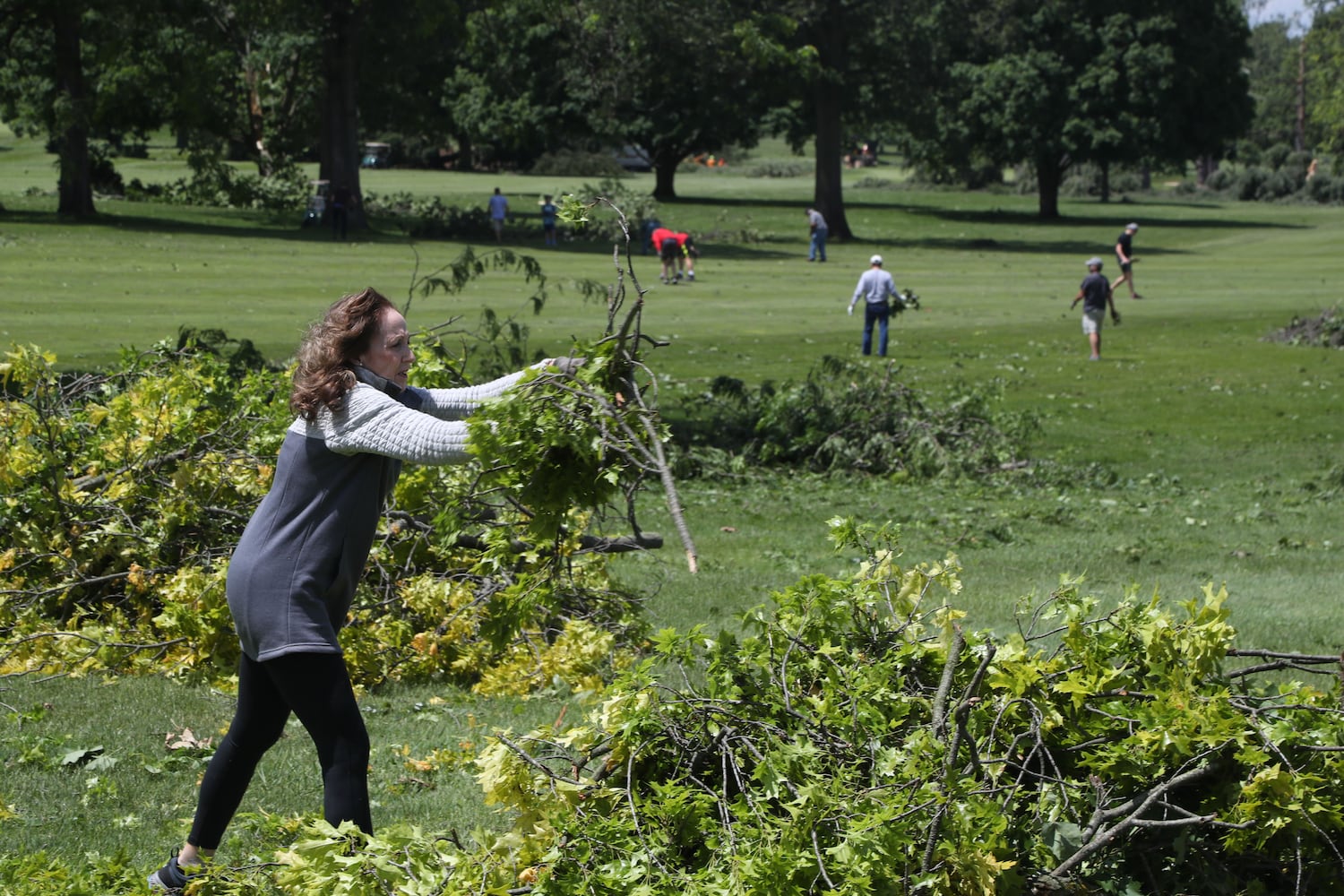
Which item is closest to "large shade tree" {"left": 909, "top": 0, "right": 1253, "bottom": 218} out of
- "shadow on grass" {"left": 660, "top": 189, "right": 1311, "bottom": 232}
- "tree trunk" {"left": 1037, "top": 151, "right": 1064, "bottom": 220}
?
"tree trunk" {"left": 1037, "top": 151, "right": 1064, "bottom": 220}

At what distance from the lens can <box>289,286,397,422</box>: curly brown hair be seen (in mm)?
4016

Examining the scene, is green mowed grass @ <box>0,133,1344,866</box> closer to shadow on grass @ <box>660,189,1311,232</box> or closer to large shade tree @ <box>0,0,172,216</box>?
large shade tree @ <box>0,0,172,216</box>

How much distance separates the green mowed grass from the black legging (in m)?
0.68

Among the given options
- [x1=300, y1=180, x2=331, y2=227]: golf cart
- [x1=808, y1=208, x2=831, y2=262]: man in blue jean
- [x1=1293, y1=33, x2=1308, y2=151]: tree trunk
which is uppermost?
[x1=1293, y1=33, x2=1308, y2=151]: tree trunk

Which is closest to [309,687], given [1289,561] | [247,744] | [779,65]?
[247,744]

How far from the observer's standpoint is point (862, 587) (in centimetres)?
443

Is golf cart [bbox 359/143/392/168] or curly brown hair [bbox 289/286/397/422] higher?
golf cart [bbox 359/143/392/168]

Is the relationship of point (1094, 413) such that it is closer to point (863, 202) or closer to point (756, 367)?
point (756, 367)

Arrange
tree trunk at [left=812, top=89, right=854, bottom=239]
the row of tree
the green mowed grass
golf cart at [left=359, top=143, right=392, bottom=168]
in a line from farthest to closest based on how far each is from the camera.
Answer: golf cart at [left=359, top=143, right=392, bottom=168] → tree trunk at [left=812, top=89, right=854, bottom=239] → the row of tree → the green mowed grass

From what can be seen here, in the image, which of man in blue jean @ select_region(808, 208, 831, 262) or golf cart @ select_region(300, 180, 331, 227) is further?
golf cart @ select_region(300, 180, 331, 227)

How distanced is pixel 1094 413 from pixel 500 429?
15965 mm

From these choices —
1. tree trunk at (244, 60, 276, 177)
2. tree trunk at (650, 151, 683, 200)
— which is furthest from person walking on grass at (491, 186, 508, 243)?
tree trunk at (650, 151, 683, 200)

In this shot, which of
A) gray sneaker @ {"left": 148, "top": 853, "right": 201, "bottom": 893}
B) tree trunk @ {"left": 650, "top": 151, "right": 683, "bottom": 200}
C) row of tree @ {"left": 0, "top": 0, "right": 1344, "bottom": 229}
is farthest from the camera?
tree trunk @ {"left": 650, "top": 151, "right": 683, "bottom": 200}

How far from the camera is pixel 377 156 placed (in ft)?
288
